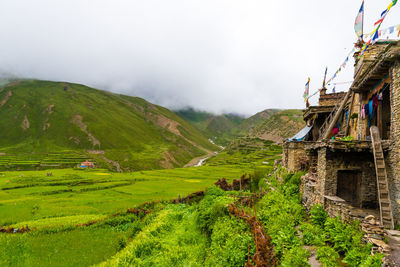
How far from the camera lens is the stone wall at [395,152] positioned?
11781 millimetres

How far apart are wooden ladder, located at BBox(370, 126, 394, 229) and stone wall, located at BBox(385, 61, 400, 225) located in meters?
0.66

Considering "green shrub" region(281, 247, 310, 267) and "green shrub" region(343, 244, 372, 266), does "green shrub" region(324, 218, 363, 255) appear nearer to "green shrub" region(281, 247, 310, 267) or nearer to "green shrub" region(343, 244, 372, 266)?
"green shrub" region(343, 244, 372, 266)

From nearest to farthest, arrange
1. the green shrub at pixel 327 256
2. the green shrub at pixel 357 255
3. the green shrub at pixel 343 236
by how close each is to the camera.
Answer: the green shrub at pixel 357 255, the green shrub at pixel 327 256, the green shrub at pixel 343 236

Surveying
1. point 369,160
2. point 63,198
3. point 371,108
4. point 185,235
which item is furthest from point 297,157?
point 63,198

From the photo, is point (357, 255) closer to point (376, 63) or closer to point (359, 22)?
point (376, 63)

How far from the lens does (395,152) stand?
1209 centimetres

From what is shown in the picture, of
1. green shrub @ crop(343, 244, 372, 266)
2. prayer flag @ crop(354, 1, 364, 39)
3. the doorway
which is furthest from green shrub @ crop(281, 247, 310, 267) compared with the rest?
prayer flag @ crop(354, 1, 364, 39)

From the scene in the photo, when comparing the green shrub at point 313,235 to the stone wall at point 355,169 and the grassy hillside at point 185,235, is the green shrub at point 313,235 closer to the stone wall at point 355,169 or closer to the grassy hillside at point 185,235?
the grassy hillside at point 185,235

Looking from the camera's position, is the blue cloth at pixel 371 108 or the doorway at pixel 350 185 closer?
the doorway at pixel 350 185

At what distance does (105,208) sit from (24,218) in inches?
342

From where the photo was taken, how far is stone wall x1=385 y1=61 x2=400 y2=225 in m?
11.8

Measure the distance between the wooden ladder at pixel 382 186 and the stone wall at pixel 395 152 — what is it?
0.66 metres

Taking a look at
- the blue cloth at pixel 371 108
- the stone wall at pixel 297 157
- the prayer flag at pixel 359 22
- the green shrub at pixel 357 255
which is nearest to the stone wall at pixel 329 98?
the stone wall at pixel 297 157

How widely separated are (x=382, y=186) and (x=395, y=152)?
2162 mm
